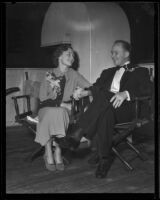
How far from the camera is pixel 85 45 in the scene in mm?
3680

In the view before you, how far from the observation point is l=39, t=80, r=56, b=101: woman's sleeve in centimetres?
374

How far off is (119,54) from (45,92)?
932 millimetres

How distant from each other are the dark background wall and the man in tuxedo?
0.69ft

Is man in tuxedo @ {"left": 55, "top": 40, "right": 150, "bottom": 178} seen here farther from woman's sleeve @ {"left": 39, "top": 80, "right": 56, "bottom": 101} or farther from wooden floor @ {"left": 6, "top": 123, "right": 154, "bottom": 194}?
woman's sleeve @ {"left": 39, "top": 80, "right": 56, "bottom": 101}

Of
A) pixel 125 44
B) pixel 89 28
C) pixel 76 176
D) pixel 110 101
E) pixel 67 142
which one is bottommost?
pixel 76 176

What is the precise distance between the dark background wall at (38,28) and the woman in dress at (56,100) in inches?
13.3

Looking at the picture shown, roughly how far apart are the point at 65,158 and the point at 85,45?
4.28 ft

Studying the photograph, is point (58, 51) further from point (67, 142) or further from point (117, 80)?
point (67, 142)

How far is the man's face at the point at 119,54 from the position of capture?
3.67 m

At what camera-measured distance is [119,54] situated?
12.2ft

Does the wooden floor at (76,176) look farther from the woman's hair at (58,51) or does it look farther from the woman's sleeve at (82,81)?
the woman's hair at (58,51)

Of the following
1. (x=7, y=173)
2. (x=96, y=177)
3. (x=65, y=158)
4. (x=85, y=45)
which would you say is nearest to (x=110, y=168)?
(x=96, y=177)

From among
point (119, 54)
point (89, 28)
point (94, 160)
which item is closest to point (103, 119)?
point (94, 160)
